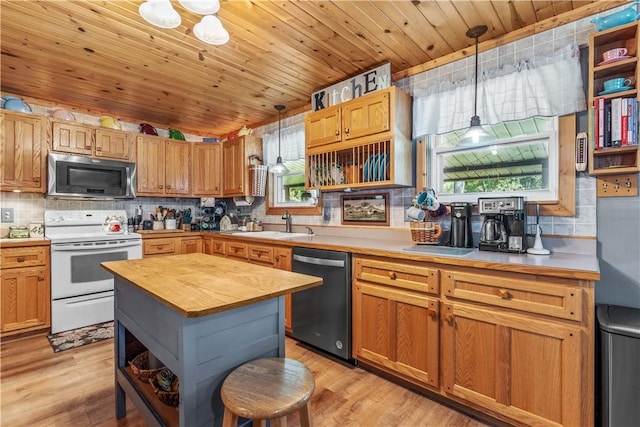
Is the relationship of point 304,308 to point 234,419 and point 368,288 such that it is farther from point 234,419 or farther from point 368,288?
point 234,419

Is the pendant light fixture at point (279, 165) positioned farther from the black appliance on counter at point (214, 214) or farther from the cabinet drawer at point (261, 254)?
the black appliance on counter at point (214, 214)

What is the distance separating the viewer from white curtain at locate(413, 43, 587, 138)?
190 cm

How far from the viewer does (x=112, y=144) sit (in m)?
3.62

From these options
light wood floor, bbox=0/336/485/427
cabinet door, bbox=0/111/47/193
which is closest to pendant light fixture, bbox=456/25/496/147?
light wood floor, bbox=0/336/485/427

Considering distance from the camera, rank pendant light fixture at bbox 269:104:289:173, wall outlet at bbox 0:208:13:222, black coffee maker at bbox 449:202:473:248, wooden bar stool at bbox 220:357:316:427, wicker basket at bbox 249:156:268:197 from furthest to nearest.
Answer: wicker basket at bbox 249:156:268:197 < pendant light fixture at bbox 269:104:289:173 < wall outlet at bbox 0:208:13:222 < black coffee maker at bbox 449:202:473:248 < wooden bar stool at bbox 220:357:316:427

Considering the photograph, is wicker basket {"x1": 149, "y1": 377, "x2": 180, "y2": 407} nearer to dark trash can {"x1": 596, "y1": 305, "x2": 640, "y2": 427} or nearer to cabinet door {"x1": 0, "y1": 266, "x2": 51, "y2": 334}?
dark trash can {"x1": 596, "y1": 305, "x2": 640, "y2": 427}

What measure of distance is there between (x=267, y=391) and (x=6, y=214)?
12.4 ft

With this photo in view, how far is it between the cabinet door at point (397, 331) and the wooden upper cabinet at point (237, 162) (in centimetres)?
244

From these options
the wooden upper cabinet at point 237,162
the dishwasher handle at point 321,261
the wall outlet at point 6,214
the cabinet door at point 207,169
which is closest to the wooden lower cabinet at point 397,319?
the dishwasher handle at point 321,261

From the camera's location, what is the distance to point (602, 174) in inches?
70.2

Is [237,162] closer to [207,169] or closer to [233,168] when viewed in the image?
[233,168]

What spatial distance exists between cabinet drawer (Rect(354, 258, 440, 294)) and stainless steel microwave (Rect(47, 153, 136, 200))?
10.1 feet

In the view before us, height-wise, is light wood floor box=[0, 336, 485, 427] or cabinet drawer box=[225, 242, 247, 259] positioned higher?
cabinet drawer box=[225, 242, 247, 259]

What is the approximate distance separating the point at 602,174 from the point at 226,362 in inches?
89.1
